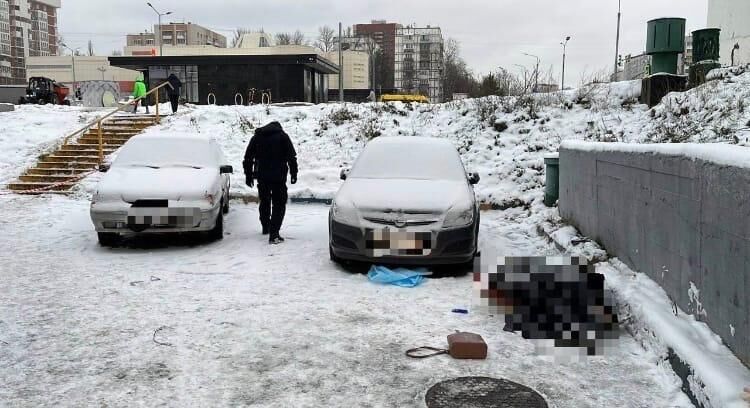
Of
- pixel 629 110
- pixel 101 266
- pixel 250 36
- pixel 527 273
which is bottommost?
pixel 101 266

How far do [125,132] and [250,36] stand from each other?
172ft

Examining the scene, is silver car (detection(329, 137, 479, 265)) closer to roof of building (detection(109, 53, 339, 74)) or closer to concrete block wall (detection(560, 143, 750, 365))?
concrete block wall (detection(560, 143, 750, 365))

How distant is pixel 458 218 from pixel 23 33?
124 metres

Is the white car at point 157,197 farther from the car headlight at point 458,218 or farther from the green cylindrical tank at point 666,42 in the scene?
the green cylindrical tank at point 666,42

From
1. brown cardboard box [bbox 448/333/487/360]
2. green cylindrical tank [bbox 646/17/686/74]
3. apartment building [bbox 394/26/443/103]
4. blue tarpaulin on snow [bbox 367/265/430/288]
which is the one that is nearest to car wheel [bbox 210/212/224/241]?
blue tarpaulin on snow [bbox 367/265/430/288]

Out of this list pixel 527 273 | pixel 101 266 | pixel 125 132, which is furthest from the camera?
pixel 125 132

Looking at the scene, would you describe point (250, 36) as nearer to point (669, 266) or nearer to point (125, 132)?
point (125, 132)

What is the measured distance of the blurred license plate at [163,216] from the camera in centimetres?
759

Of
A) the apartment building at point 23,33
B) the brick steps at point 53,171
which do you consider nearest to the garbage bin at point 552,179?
the brick steps at point 53,171

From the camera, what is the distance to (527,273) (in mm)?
4992

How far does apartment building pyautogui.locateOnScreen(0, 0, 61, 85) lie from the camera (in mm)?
100062

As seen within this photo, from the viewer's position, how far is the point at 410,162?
775cm

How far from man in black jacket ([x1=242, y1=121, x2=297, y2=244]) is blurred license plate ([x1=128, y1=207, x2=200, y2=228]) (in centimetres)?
104

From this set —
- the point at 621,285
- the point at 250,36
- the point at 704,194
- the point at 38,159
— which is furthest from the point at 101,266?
the point at 250,36
